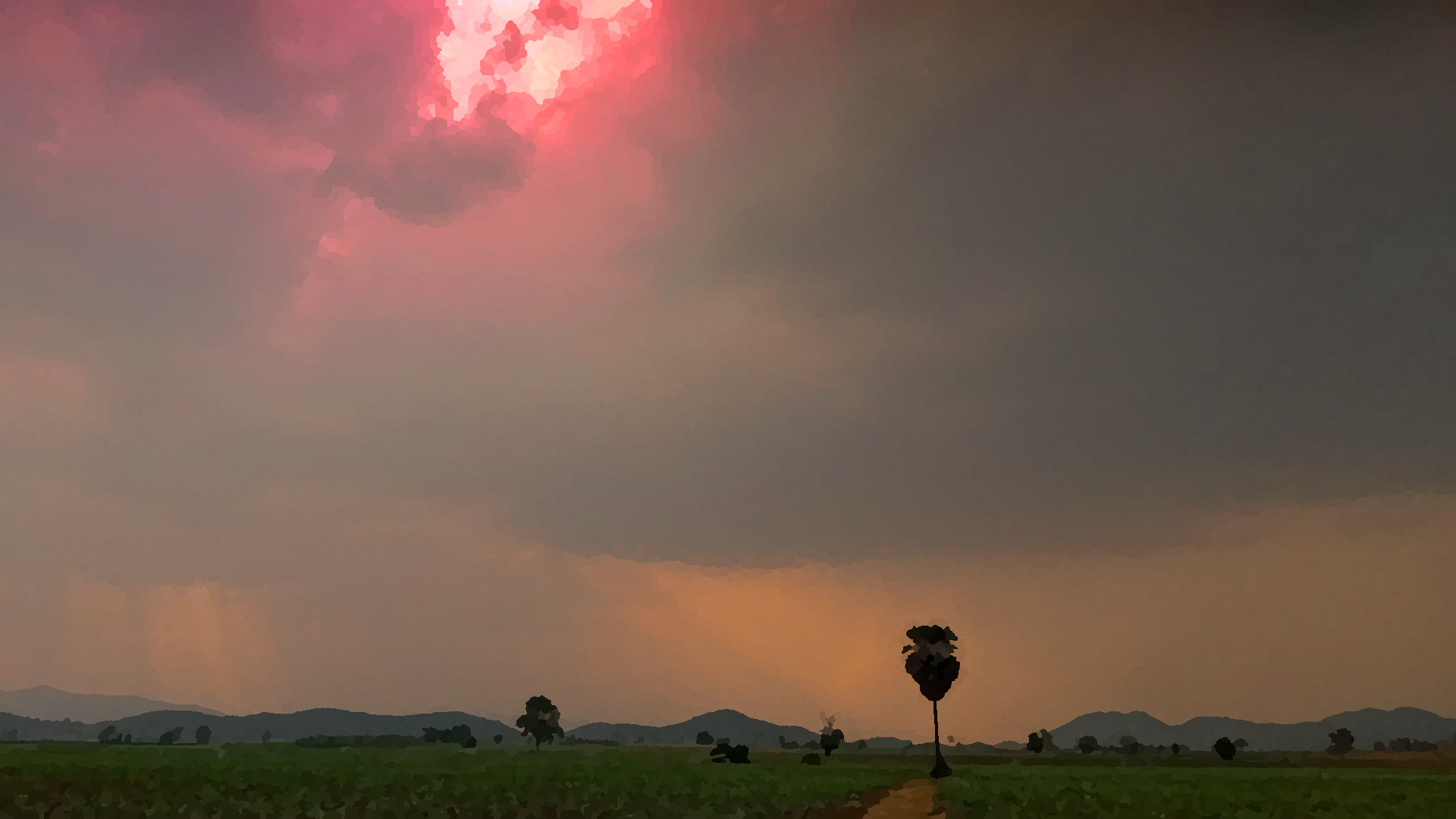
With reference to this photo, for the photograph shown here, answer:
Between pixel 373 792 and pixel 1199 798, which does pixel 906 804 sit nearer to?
pixel 1199 798

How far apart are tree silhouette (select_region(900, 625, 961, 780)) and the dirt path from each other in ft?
78.9

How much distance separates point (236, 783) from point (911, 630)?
71.0 m

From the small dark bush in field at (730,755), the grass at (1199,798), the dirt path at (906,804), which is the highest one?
the grass at (1199,798)

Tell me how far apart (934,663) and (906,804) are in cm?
4369

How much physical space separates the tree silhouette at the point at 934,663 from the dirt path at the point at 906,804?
2404 centimetres

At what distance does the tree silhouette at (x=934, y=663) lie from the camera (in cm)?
9775

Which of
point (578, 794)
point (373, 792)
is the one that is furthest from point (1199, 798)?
point (373, 792)

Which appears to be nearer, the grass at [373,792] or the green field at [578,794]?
the grass at [373,792]

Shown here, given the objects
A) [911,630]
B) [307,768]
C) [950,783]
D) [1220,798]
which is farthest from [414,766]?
[1220,798]

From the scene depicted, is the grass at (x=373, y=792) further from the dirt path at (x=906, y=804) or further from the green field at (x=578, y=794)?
the dirt path at (x=906, y=804)

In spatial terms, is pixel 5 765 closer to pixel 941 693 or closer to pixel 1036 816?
pixel 1036 816

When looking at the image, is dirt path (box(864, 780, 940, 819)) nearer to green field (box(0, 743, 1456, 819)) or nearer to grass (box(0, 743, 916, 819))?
green field (box(0, 743, 1456, 819))

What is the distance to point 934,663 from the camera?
9838 cm

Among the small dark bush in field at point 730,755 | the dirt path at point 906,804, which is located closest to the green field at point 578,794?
the dirt path at point 906,804
